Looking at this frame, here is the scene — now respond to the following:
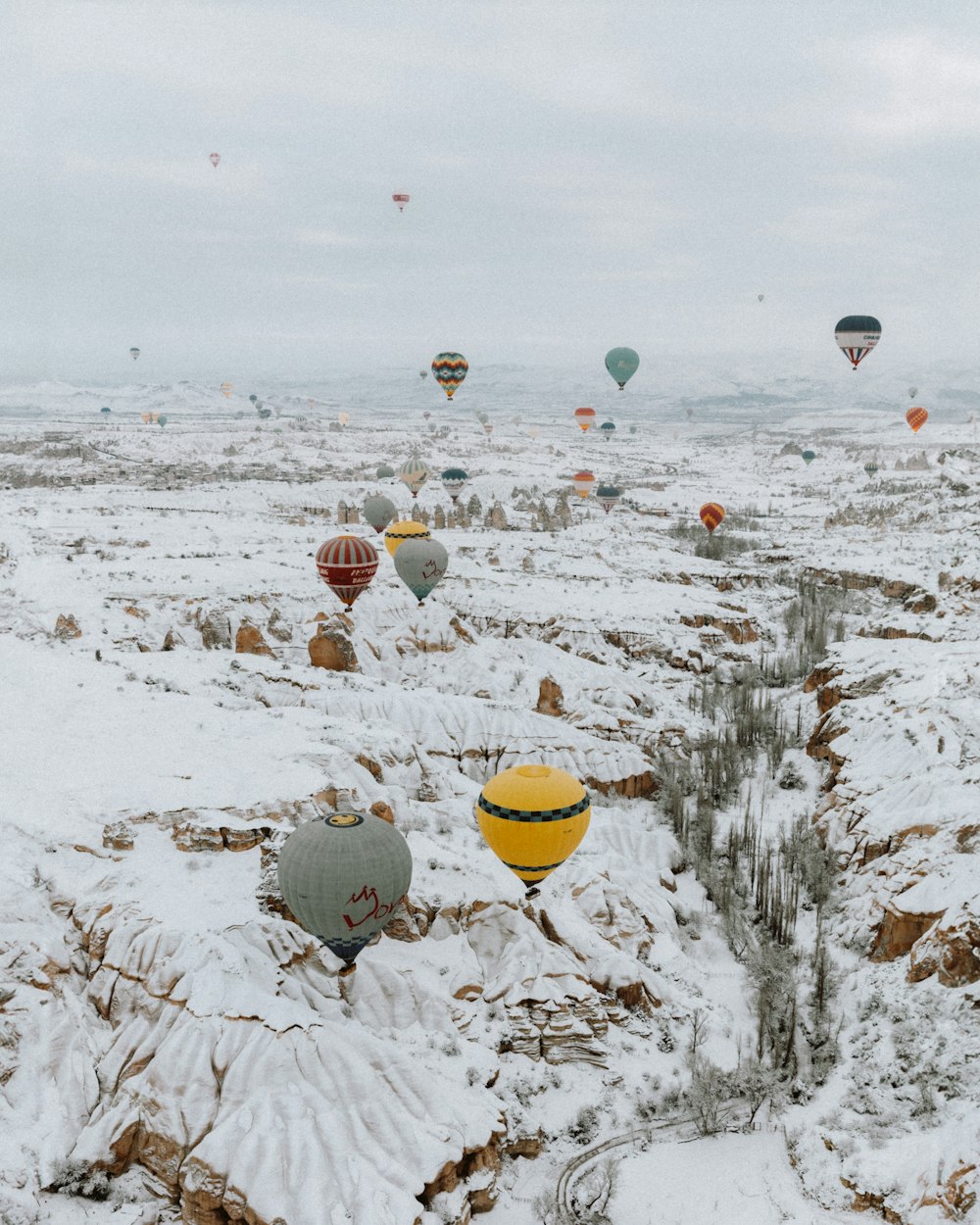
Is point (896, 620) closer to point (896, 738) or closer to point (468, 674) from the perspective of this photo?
point (896, 738)

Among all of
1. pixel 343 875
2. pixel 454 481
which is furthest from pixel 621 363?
pixel 343 875

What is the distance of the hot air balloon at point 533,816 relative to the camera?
24.7m

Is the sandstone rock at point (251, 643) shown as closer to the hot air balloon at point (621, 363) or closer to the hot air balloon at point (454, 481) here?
the hot air balloon at point (621, 363)

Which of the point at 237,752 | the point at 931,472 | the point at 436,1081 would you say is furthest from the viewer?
the point at 931,472

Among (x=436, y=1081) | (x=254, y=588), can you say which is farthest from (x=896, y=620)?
(x=436, y=1081)

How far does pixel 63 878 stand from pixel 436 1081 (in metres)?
10.3

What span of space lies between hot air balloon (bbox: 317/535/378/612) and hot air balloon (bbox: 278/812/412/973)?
26.0 metres

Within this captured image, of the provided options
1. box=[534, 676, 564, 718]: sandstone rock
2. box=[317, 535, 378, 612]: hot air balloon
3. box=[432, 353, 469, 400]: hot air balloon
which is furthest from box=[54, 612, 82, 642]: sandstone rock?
box=[432, 353, 469, 400]: hot air balloon

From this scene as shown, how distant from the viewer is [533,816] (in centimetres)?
2459

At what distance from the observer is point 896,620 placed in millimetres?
61375

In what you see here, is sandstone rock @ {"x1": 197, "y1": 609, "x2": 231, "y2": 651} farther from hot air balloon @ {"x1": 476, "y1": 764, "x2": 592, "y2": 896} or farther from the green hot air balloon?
hot air balloon @ {"x1": 476, "y1": 764, "x2": 592, "y2": 896}

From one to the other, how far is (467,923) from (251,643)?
28.4 meters

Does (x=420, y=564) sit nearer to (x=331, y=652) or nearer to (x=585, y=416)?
(x=331, y=652)

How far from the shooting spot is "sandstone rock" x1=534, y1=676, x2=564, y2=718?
51531 millimetres
